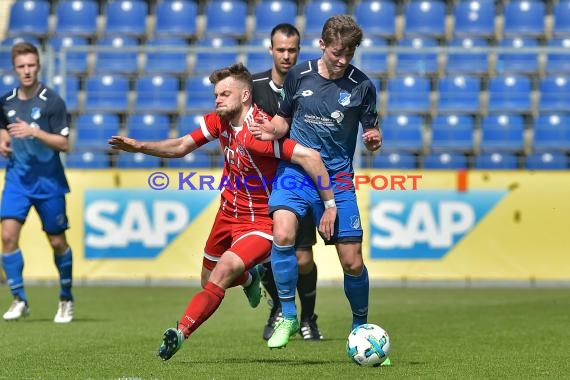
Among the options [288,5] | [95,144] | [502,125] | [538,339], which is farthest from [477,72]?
[538,339]

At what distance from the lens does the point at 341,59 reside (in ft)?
25.7

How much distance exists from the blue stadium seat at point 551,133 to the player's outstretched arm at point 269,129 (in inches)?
409

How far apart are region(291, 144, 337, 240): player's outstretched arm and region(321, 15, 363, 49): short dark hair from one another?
715mm

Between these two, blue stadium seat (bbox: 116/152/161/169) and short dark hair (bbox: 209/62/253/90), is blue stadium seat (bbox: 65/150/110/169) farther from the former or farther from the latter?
short dark hair (bbox: 209/62/253/90)

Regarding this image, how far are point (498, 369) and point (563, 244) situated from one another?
874cm

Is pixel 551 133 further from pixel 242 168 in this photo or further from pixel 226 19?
pixel 242 168

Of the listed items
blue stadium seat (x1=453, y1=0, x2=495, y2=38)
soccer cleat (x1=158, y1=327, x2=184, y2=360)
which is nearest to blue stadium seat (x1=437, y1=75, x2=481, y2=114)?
blue stadium seat (x1=453, y1=0, x2=495, y2=38)

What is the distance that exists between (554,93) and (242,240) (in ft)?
38.8

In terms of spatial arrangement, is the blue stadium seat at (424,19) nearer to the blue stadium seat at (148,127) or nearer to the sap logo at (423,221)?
the blue stadium seat at (148,127)

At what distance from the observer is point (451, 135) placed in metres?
18.0

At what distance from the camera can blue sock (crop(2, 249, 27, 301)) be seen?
1144 centimetres

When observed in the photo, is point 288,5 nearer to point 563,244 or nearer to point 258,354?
point 563,244

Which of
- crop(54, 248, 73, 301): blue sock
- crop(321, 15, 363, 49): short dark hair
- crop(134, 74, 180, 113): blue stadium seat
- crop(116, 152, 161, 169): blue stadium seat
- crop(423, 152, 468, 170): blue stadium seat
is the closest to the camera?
crop(321, 15, 363, 49): short dark hair

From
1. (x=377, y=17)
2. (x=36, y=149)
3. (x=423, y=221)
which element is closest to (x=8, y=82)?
(x=377, y=17)
